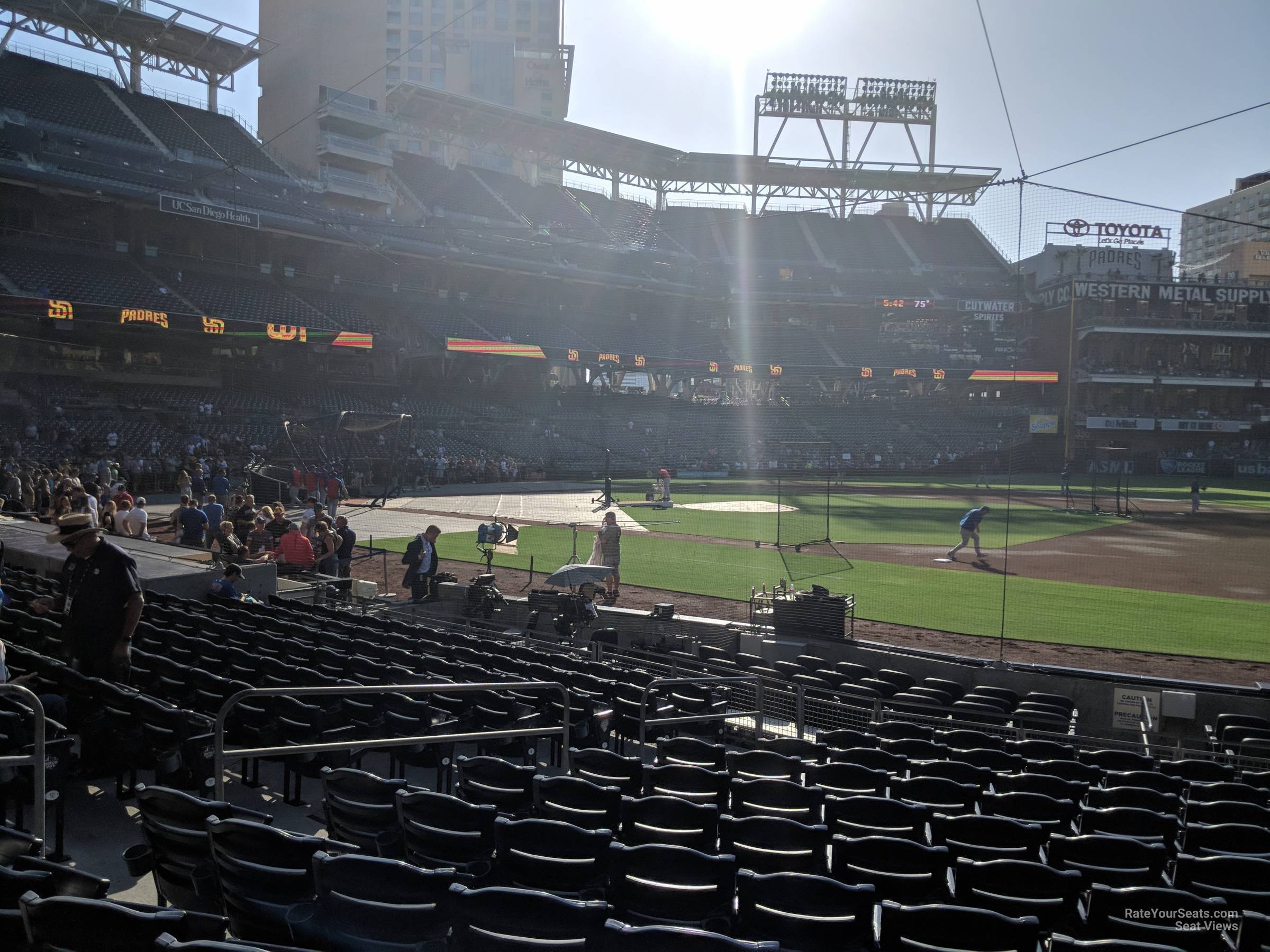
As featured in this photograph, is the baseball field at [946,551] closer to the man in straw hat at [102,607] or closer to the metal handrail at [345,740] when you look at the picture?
the metal handrail at [345,740]

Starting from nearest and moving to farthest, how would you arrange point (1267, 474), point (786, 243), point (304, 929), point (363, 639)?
point (304, 929), point (363, 639), point (1267, 474), point (786, 243)

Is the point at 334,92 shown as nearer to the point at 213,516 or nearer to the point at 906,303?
the point at 906,303

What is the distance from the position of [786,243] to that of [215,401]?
46634 mm

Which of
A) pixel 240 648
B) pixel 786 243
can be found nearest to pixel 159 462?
pixel 240 648

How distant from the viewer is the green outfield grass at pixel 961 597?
50.8 feet

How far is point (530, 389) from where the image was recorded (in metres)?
56.8

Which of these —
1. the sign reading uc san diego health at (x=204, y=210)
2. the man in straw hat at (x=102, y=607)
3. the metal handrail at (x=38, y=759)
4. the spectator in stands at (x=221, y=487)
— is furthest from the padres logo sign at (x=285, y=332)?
the metal handrail at (x=38, y=759)

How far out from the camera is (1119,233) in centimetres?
6612

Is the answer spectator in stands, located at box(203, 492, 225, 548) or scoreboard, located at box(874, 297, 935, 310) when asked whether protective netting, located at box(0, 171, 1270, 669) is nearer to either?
scoreboard, located at box(874, 297, 935, 310)

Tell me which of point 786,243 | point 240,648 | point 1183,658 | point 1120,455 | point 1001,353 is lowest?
point 1183,658

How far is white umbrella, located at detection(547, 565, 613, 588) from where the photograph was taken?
1538 centimetres

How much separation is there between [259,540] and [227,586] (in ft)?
16.0

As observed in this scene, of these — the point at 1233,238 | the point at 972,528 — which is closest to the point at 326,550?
the point at 972,528

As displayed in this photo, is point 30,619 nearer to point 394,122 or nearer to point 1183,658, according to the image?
point 1183,658
